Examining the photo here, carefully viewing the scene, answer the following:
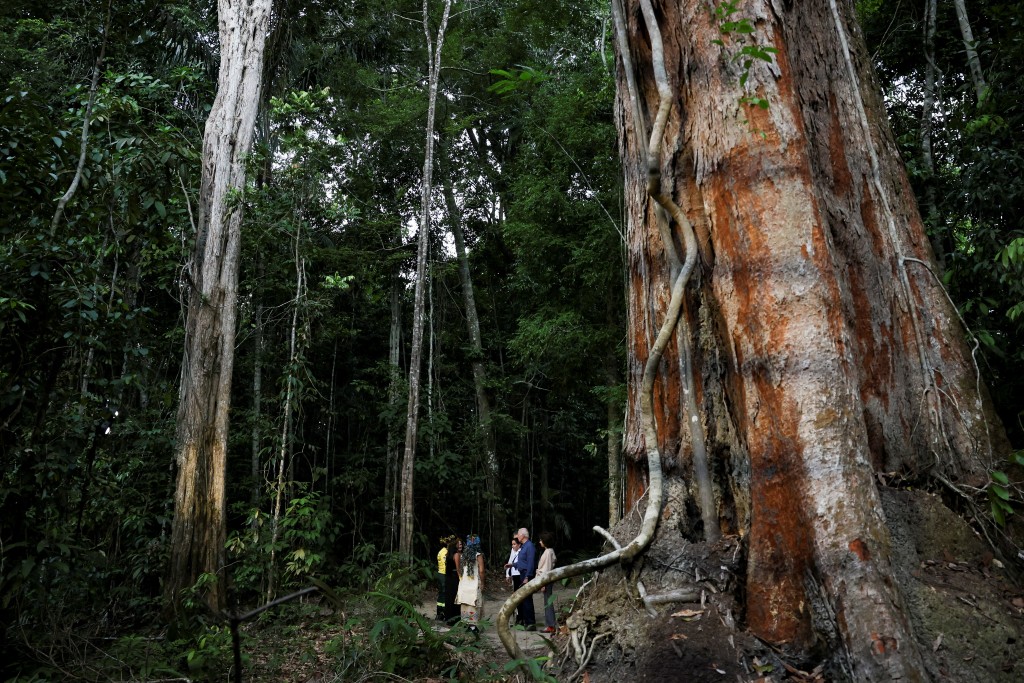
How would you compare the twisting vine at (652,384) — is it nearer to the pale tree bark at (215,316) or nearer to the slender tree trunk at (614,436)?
the pale tree bark at (215,316)

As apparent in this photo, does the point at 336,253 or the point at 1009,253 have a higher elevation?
the point at 336,253

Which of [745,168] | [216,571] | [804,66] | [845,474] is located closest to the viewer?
[845,474]

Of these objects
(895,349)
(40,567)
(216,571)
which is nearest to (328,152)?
(216,571)

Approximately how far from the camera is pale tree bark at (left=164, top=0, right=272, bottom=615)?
25.9ft

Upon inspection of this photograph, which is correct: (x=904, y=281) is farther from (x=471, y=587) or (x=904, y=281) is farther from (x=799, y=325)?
(x=471, y=587)

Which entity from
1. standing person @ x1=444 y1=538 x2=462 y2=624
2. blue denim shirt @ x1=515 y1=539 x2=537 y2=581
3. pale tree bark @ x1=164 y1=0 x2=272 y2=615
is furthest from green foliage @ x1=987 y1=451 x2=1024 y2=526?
standing person @ x1=444 y1=538 x2=462 y2=624

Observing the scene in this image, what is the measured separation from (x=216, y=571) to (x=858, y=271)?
712cm

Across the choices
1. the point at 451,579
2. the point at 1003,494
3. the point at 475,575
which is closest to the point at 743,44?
the point at 1003,494

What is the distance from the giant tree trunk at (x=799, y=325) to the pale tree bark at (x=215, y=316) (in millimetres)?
5936

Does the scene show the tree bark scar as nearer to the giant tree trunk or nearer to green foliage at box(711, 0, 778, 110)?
the giant tree trunk

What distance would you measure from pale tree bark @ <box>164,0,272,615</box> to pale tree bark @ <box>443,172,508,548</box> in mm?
8638

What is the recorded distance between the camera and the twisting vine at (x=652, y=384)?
11.0 feet

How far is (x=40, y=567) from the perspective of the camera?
4.35 metres

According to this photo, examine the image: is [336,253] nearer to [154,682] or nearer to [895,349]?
[154,682]
